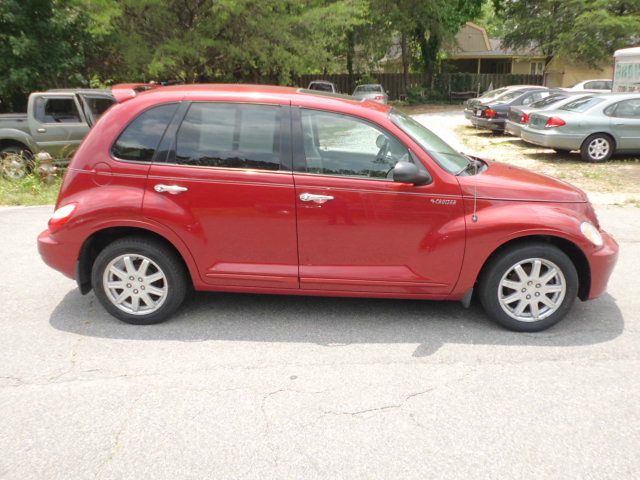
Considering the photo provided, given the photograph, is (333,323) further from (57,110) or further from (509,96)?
(509,96)

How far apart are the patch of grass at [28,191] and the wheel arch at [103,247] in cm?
504

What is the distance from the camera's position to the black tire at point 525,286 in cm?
400

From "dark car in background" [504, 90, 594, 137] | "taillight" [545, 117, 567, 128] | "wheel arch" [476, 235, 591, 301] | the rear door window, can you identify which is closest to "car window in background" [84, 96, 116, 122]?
the rear door window

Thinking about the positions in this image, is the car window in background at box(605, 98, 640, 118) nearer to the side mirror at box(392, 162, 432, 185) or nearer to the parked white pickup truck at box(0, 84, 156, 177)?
the side mirror at box(392, 162, 432, 185)

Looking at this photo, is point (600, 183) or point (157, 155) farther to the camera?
point (600, 183)

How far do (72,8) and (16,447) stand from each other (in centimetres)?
1770

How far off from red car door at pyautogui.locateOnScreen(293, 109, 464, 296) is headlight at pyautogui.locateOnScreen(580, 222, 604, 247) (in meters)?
0.93

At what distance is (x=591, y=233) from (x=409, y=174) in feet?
4.89

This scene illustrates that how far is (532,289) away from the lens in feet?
13.4

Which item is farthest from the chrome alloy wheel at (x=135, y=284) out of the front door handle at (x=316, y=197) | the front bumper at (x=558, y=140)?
the front bumper at (x=558, y=140)

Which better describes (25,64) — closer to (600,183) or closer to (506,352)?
(600,183)

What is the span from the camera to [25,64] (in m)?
16.1

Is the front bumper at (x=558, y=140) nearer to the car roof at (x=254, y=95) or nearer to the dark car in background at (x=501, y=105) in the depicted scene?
the dark car in background at (x=501, y=105)

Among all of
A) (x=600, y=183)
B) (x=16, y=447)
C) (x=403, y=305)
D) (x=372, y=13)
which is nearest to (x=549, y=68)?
(x=372, y=13)
